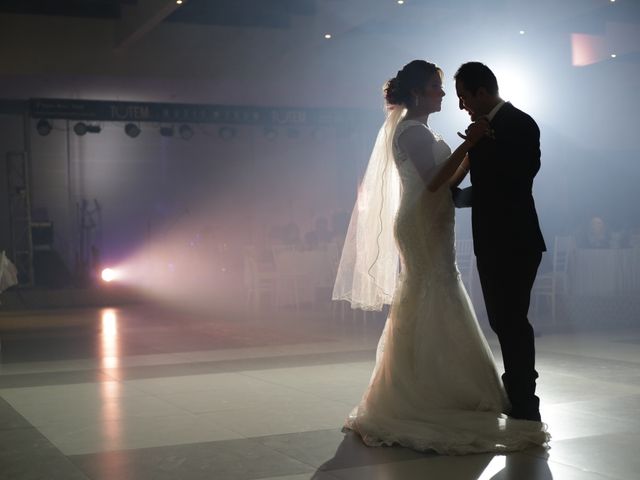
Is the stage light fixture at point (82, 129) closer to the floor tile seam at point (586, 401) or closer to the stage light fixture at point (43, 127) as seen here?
the stage light fixture at point (43, 127)

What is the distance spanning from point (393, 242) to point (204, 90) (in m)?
13.4

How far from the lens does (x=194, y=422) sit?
185 inches

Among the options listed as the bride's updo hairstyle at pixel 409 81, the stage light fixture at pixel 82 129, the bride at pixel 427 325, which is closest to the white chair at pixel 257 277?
the stage light fixture at pixel 82 129

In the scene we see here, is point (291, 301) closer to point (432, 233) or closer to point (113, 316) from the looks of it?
point (113, 316)

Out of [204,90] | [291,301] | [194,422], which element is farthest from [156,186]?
[194,422]

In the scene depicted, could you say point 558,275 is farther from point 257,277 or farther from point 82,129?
point 82,129

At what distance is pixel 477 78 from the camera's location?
13.3 ft

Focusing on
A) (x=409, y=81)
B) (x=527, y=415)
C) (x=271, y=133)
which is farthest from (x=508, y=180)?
(x=271, y=133)

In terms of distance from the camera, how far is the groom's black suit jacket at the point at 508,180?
3.95 meters

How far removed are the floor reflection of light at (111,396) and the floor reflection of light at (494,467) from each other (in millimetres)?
1602

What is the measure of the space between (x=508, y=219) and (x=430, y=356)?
27.2 inches

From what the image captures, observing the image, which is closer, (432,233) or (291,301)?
(432,233)

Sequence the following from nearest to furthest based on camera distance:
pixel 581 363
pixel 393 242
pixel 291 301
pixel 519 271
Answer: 1. pixel 519 271
2. pixel 393 242
3. pixel 581 363
4. pixel 291 301

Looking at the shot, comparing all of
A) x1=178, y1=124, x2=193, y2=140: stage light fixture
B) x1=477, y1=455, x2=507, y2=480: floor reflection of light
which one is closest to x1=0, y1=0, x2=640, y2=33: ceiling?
x1=178, y1=124, x2=193, y2=140: stage light fixture
